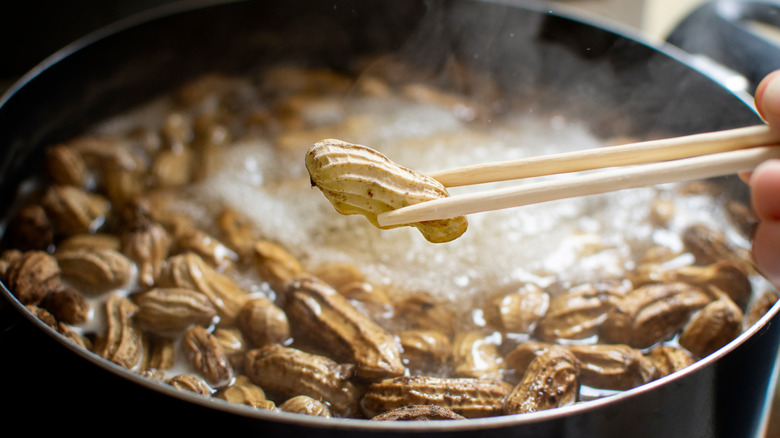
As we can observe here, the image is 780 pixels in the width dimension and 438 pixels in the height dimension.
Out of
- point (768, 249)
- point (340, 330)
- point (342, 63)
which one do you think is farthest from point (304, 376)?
point (342, 63)

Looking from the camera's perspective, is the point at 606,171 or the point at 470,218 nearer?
the point at 606,171

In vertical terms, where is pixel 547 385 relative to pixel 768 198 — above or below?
below

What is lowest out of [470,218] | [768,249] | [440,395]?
[440,395]

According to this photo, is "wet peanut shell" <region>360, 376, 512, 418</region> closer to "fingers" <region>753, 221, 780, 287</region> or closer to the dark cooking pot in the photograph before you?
the dark cooking pot

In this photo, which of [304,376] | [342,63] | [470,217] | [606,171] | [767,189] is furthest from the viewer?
[342,63]

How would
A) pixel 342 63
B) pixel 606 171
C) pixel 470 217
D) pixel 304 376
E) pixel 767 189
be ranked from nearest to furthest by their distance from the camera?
pixel 767 189
pixel 606 171
pixel 304 376
pixel 470 217
pixel 342 63

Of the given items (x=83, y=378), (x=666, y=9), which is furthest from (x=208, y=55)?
(x=666, y=9)

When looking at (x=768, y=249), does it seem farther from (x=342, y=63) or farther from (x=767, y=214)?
(x=342, y=63)
